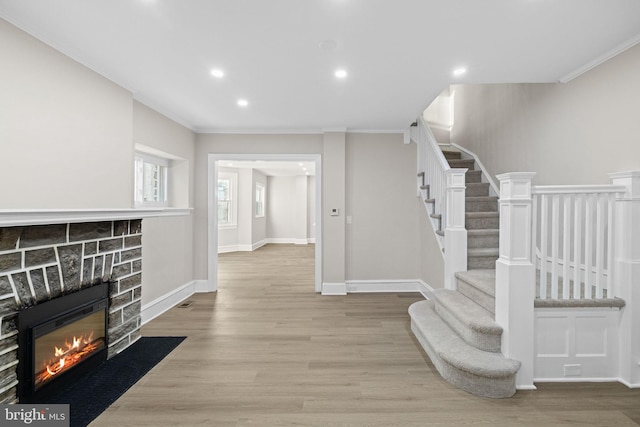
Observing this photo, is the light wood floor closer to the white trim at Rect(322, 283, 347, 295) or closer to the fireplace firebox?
the fireplace firebox

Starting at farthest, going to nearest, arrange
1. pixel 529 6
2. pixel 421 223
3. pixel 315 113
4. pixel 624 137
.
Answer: pixel 421 223
pixel 315 113
pixel 624 137
pixel 529 6

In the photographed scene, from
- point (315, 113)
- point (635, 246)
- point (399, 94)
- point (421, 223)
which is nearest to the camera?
point (635, 246)

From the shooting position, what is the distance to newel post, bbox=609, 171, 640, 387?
2.21 metres

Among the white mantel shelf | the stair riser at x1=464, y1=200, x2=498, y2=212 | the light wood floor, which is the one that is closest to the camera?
the white mantel shelf

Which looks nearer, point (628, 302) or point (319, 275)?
point (628, 302)

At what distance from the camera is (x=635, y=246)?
2.22 m

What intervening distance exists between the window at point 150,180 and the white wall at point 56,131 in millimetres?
825

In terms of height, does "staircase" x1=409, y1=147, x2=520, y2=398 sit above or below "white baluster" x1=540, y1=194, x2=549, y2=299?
below

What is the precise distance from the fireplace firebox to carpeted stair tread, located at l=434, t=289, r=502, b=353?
2.92 m

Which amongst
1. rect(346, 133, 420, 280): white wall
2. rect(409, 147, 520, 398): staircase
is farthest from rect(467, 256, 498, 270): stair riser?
rect(346, 133, 420, 280): white wall

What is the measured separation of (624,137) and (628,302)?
124 cm

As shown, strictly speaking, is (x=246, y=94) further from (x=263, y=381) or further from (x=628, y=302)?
(x=628, y=302)

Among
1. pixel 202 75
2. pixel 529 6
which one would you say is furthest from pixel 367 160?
pixel 529 6

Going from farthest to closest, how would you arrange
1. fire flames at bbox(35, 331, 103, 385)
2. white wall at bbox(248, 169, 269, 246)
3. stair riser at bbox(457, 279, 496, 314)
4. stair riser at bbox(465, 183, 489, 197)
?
white wall at bbox(248, 169, 269, 246)
stair riser at bbox(465, 183, 489, 197)
stair riser at bbox(457, 279, 496, 314)
fire flames at bbox(35, 331, 103, 385)
